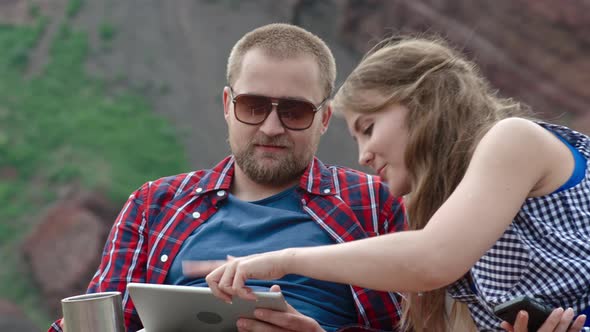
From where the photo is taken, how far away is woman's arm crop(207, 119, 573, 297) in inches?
55.1

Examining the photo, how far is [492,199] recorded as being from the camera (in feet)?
4.67

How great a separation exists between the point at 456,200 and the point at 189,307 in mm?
622

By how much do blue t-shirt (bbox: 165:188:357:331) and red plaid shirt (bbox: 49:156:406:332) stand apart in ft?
0.10

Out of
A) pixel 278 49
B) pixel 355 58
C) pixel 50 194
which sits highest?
pixel 278 49

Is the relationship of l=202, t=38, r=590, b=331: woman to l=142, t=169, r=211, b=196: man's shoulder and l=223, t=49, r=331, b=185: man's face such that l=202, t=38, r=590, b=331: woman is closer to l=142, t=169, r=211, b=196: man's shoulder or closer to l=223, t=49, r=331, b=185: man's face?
l=223, t=49, r=331, b=185: man's face

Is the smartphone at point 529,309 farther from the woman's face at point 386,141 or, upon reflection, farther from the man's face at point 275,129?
the man's face at point 275,129

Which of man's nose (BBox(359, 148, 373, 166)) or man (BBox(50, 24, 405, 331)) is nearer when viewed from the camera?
man's nose (BBox(359, 148, 373, 166))

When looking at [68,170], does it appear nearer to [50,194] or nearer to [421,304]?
[50,194]

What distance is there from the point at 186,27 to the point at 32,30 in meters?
2.14

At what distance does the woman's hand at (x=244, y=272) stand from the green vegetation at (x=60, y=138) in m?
7.97

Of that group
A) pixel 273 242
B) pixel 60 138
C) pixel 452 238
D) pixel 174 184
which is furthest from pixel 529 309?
pixel 60 138

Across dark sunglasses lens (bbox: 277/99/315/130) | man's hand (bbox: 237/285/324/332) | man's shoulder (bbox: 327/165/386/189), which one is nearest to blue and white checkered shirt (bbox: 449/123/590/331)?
man's hand (bbox: 237/285/324/332)

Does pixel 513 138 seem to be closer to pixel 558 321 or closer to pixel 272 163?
pixel 558 321

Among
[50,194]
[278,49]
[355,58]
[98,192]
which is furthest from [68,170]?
[278,49]
